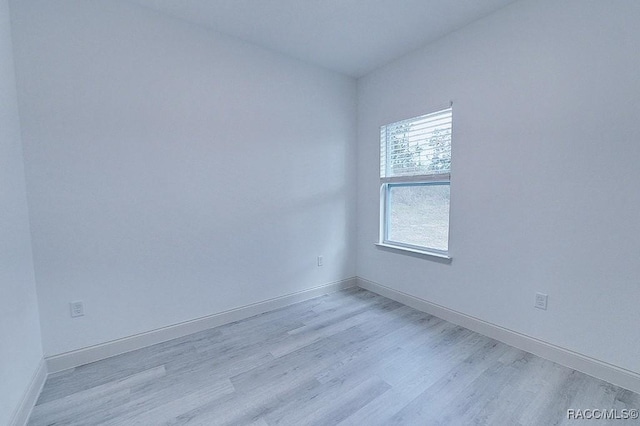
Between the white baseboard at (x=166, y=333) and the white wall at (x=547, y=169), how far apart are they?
1483 millimetres

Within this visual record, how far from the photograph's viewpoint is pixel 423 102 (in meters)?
2.58

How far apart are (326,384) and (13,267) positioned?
1876 mm

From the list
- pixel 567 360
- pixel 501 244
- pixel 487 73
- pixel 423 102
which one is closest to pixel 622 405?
pixel 567 360

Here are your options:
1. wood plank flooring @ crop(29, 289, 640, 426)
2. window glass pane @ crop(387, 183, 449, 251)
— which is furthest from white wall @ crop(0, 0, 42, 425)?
window glass pane @ crop(387, 183, 449, 251)

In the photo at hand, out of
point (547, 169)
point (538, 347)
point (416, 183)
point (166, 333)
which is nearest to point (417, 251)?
point (416, 183)

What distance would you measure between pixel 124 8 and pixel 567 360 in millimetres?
3979

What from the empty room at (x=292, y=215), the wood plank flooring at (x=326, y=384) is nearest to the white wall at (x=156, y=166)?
the empty room at (x=292, y=215)

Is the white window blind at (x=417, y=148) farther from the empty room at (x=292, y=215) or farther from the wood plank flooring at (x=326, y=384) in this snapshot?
the wood plank flooring at (x=326, y=384)

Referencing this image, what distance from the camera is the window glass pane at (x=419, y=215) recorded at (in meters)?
2.56

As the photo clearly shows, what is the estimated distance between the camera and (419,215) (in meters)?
2.78

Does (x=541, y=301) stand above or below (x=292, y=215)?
below

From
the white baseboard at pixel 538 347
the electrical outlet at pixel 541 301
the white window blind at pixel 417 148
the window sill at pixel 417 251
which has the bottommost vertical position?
the white baseboard at pixel 538 347

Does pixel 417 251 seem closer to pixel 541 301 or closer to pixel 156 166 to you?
pixel 541 301

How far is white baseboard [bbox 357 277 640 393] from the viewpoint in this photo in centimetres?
162
